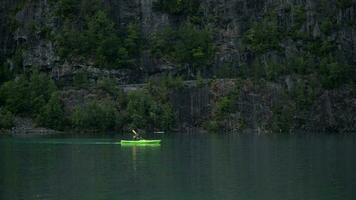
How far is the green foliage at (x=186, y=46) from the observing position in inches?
6511

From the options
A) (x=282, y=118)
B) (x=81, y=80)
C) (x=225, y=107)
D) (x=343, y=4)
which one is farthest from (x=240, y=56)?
(x=81, y=80)

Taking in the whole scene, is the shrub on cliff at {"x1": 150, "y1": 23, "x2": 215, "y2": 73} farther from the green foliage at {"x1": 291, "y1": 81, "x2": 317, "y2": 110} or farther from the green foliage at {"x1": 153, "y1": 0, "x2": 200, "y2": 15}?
the green foliage at {"x1": 291, "y1": 81, "x2": 317, "y2": 110}

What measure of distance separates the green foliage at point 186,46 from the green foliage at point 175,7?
16.2 feet

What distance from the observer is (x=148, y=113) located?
147 metres

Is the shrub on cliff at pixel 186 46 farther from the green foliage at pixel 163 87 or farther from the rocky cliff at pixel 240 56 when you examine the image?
the green foliage at pixel 163 87

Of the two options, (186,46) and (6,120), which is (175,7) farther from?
(6,120)

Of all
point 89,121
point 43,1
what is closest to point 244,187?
point 89,121

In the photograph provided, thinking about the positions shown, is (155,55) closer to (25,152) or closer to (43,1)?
(43,1)

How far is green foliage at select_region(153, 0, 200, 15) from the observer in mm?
172625

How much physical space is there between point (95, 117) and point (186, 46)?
33.4 m

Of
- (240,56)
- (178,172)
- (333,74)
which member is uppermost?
(240,56)

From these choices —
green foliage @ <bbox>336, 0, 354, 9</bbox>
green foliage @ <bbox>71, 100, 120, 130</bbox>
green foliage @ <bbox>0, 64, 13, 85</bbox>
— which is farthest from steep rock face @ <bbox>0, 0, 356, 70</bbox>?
green foliage @ <bbox>71, 100, 120, 130</bbox>

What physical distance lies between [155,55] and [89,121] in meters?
30.7

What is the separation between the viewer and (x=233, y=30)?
17062 cm
